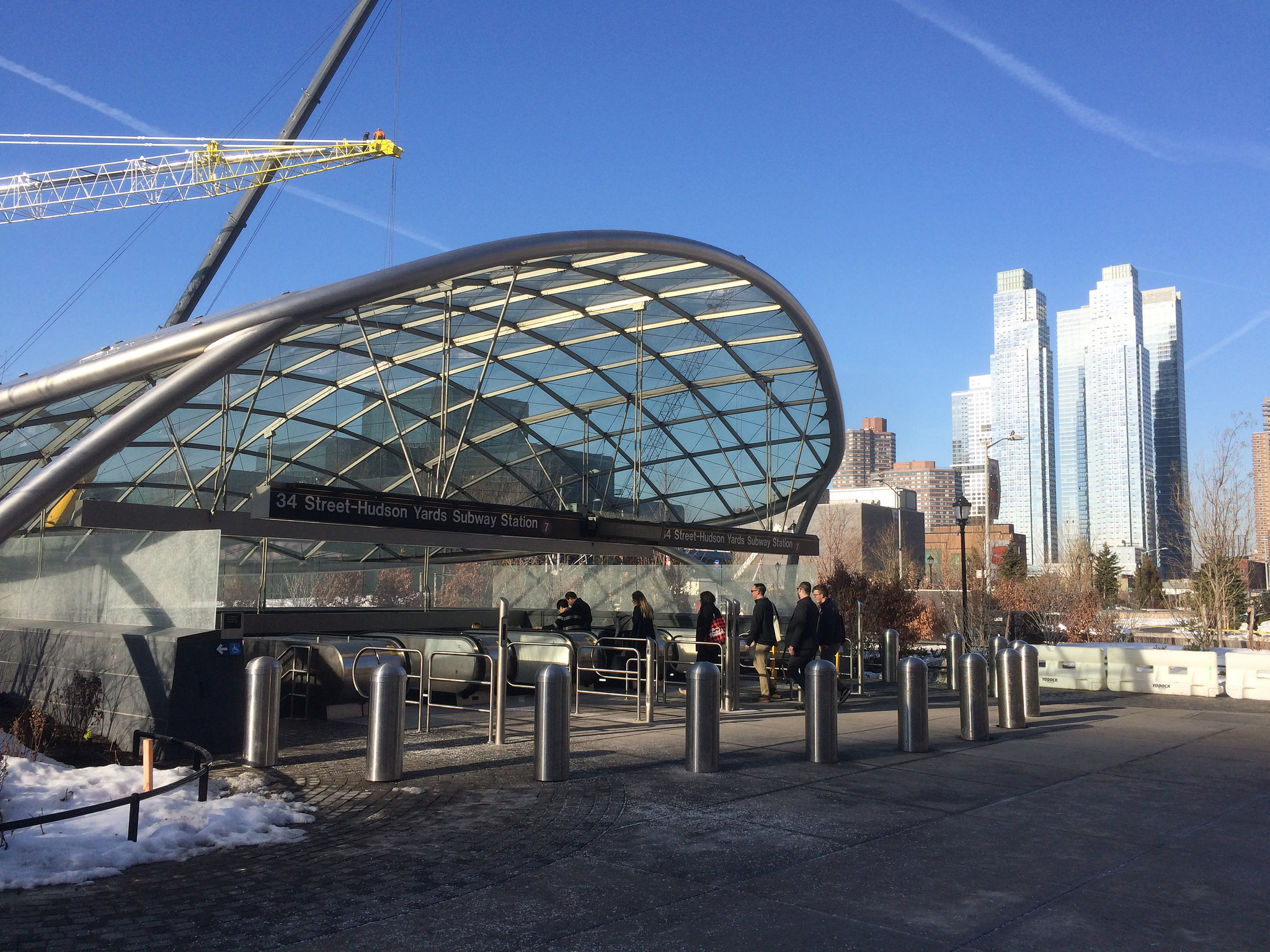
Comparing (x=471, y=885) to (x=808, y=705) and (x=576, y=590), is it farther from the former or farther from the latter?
(x=576, y=590)

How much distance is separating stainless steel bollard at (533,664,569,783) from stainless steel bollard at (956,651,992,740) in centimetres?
528

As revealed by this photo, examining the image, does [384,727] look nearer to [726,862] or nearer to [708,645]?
[726,862]

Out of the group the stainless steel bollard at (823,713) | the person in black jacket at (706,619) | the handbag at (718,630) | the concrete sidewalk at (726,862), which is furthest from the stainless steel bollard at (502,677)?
the person in black jacket at (706,619)

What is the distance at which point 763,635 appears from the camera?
16266 millimetres

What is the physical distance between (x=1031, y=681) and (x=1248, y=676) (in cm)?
571

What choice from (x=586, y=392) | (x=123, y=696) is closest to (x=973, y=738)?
(x=123, y=696)

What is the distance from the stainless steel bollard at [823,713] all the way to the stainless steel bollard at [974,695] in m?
2.41

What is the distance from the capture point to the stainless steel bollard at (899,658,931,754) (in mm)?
11234

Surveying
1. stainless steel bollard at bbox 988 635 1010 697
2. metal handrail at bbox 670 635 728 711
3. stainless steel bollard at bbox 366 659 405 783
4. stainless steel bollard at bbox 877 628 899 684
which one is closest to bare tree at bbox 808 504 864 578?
stainless steel bollard at bbox 877 628 899 684

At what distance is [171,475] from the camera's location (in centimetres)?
3003

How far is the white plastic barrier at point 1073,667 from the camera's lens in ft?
63.3

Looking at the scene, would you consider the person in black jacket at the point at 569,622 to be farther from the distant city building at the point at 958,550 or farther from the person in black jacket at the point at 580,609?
the distant city building at the point at 958,550

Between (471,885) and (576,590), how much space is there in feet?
65.0

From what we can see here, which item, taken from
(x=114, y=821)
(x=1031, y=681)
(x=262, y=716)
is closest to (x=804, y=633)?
(x=1031, y=681)
